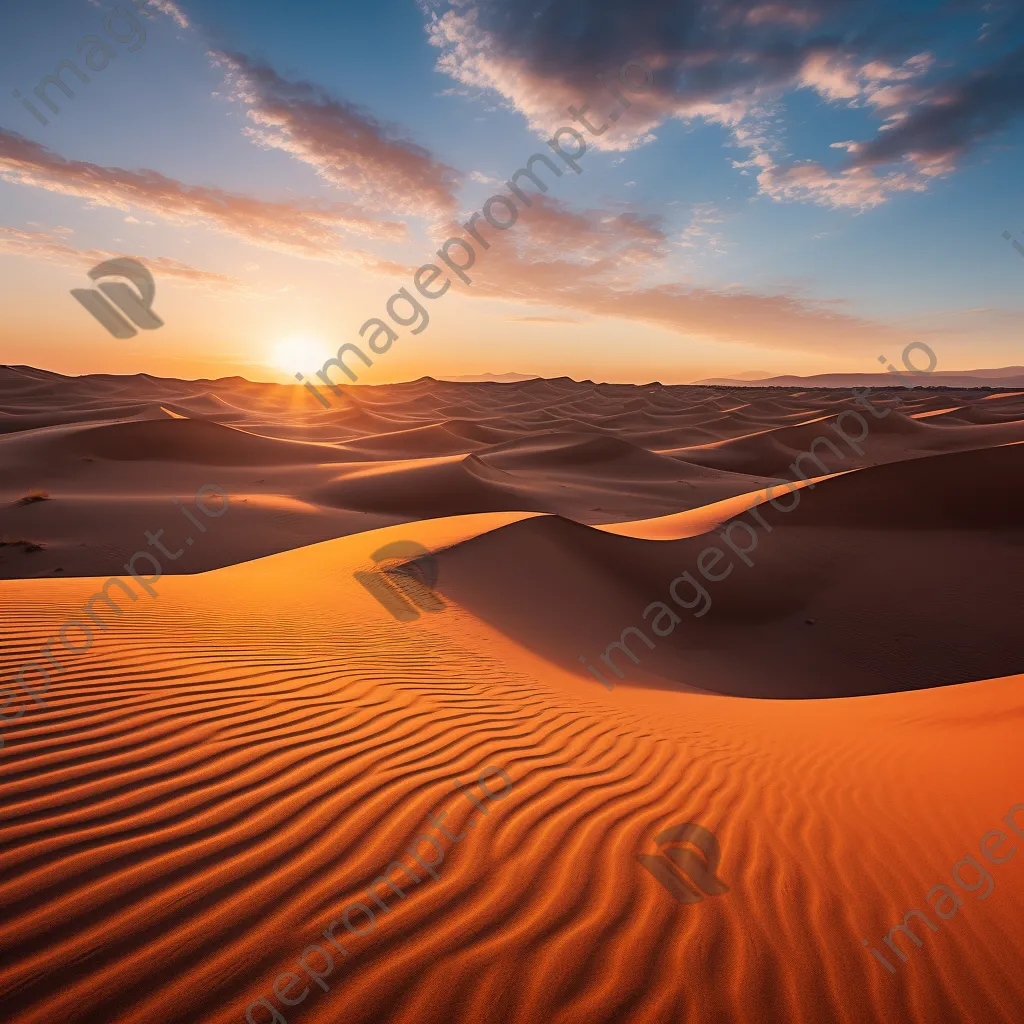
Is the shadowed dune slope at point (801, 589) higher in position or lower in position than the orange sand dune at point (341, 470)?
lower

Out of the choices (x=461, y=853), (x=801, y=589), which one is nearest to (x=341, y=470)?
(x=801, y=589)

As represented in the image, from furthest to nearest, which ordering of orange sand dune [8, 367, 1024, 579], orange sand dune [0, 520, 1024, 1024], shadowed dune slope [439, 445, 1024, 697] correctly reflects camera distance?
orange sand dune [8, 367, 1024, 579]
shadowed dune slope [439, 445, 1024, 697]
orange sand dune [0, 520, 1024, 1024]

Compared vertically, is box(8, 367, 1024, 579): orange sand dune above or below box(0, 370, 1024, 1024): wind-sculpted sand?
above

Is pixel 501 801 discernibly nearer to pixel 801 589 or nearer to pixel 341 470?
pixel 801 589

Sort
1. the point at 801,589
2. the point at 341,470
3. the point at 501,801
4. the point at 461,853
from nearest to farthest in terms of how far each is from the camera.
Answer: the point at 461,853, the point at 501,801, the point at 801,589, the point at 341,470

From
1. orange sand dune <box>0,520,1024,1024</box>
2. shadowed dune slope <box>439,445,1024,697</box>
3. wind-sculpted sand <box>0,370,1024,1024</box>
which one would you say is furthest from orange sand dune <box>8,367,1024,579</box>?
orange sand dune <box>0,520,1024,1024</box>

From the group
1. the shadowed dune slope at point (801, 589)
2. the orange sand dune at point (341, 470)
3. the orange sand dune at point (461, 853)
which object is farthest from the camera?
the orange sand dune at point (341, 470)

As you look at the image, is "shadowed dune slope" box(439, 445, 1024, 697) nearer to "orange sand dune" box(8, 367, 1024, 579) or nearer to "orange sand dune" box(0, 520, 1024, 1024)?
"orange sand dune" box(0, 520, 1024, 1024)

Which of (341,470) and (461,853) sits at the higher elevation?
(341,470)

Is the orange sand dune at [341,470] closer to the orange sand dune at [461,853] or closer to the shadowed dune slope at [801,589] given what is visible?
the shadowed dune slope at [801,589]

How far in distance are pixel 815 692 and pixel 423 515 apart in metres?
13.4

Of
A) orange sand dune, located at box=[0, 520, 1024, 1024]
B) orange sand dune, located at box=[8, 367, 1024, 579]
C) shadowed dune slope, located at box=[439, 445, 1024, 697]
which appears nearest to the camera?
orange sand dune, located at box=[0, 520, 1024, 1024]

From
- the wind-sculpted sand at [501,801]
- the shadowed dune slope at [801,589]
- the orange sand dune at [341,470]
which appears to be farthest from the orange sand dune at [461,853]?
the orange sand dune at [341,470]

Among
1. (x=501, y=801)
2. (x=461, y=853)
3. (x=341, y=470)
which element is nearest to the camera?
(x=461, y=853)
